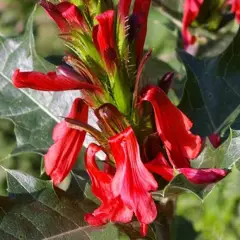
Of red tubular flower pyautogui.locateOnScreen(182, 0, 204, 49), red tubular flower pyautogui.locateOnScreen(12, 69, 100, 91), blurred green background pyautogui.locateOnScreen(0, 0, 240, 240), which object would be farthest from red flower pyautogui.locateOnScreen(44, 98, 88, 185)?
red tubular flower pyautogui.locateOnScreen(182, 0, 204, 49)

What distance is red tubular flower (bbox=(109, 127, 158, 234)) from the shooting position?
116 centimetres

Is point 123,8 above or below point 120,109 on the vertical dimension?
above

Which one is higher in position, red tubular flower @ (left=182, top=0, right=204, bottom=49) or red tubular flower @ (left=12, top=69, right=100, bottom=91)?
red tubular flower @ (left=12, top=69, right=100, bottom=91)

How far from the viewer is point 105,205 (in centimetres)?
121

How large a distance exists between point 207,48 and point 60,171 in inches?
32.8

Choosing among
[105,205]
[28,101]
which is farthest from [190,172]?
[28,101]

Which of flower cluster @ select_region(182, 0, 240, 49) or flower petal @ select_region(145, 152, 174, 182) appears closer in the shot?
flower petal @ select_region(145, 152, 174, 182)

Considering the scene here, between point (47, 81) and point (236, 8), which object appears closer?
point (47, 81)

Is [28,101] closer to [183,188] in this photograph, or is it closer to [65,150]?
[65,150]

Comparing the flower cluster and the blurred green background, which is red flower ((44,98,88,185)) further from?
the flower cluster

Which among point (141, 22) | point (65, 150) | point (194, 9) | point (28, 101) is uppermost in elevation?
point (141, 22)

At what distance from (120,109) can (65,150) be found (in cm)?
16

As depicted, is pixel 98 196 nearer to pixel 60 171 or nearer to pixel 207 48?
pixel 60 171

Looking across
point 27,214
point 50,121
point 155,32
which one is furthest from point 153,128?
point 155,32
